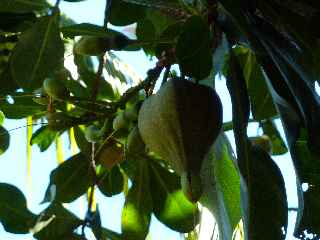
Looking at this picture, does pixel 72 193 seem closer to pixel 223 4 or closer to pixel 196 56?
pixel 196 56

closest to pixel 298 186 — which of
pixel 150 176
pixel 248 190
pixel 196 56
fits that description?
pixel 248 190

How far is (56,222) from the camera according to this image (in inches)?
33.6

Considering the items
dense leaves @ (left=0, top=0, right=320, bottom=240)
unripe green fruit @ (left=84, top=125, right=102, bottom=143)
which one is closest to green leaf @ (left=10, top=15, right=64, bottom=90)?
dense leaves @ (left=0, top=0, right=320, bottom=240)

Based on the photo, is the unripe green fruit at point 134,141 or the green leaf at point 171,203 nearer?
the unripe green fruit at point 134,141

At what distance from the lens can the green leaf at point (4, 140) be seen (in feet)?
4.04

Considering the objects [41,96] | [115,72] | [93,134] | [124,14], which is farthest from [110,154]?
[115,72]

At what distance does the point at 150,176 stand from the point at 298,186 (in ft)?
1.48

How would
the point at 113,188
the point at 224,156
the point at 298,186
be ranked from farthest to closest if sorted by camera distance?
the point at 113,188, the point at 224,156, the point at 298,186

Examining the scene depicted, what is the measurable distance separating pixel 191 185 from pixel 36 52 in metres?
Answer: 0.33

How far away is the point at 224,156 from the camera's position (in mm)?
1022

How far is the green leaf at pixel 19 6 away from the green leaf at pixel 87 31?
0.20 ft

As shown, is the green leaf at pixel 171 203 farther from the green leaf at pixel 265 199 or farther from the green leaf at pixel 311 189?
the green leaf at pixel 265 199

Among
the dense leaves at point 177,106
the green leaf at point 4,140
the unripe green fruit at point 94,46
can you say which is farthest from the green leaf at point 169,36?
the green leaf at point 4,140

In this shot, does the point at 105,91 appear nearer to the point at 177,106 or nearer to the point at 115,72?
the point at 115,72
